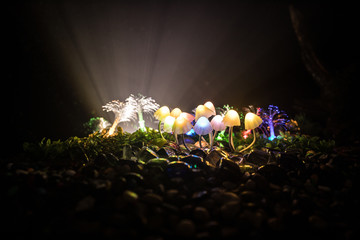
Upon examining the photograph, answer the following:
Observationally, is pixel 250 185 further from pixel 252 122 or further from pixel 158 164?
pixel 252 122

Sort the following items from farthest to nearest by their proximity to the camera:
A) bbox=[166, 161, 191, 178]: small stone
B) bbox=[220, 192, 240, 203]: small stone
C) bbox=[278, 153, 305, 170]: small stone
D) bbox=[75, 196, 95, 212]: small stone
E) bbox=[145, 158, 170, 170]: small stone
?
bbox=[278, 153, 305, 170]: small stone → bbox=[145, 158, 170, 170]: small stone → bbox=[166, 161, 191, 178]: small stone → bbox=[220, 192, 240, 203]: small stone → bbox=[75, 196, 95, 212]: small stone

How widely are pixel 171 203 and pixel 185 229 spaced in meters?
0.40

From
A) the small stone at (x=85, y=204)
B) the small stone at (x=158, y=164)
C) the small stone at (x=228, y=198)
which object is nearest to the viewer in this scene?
the small stone at (x=85, y=204)

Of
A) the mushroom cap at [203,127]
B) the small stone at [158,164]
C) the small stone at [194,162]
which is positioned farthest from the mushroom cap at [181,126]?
the small stone at [158,164]

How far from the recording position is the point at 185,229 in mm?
1456

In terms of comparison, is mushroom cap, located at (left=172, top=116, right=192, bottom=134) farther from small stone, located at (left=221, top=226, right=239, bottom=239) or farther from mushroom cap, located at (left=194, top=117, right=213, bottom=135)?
small stone, located at (left=221, top=226, right=239, bottom=239)

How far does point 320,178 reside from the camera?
2.48 metres

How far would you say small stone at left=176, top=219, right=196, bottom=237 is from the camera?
1.43 metres

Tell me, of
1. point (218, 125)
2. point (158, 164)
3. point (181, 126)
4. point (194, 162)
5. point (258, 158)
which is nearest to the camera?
point (158, 164)

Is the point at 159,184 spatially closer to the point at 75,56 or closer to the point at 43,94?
the point at 43,94

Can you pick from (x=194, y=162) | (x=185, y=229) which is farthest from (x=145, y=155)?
(x=185, y=229)

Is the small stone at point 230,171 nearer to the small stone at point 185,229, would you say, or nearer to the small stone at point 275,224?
the small stone at point 275,224

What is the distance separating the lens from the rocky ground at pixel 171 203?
4.72 feet

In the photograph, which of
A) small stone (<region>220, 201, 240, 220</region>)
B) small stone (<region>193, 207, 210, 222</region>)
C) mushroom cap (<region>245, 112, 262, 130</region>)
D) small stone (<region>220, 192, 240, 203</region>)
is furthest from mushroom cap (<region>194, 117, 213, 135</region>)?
small stone (<region>193, 207, 210, 222</region>)
